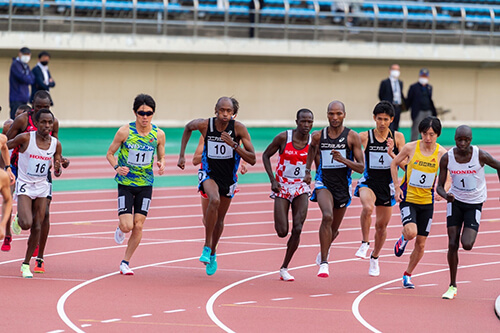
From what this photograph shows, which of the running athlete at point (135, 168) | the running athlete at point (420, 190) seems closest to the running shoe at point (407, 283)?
the running athlete at point (420, 190)

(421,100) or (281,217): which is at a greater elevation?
(421,100)

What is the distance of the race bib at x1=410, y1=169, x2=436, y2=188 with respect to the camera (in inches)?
394

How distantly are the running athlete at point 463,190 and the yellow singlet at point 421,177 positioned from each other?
0.40 metres

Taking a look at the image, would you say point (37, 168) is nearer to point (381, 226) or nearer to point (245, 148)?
point (245, 148)

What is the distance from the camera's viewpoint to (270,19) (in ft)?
94.3

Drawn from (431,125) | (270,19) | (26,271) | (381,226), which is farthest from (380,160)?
(270,19)

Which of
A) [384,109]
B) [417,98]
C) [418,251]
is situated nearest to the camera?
[418,251]

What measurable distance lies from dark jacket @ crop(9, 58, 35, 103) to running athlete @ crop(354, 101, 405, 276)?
1259cm

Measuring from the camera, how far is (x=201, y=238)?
13008mm

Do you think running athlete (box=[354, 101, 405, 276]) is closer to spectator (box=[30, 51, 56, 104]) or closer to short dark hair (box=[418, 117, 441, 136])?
short dark hair (box=[418, 117, 441, 136])

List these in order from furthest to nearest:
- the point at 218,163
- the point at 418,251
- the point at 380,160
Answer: the point at 380,160
the point at 218,163
the point at 418,251

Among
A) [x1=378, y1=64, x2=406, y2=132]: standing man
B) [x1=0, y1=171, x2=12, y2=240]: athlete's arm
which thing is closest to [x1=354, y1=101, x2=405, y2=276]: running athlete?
[x1=0, y1=171, x2=12, y2=240]: athlete's arm

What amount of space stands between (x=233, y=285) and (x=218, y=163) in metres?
1.39

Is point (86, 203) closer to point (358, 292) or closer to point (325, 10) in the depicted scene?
point (358, 292)
